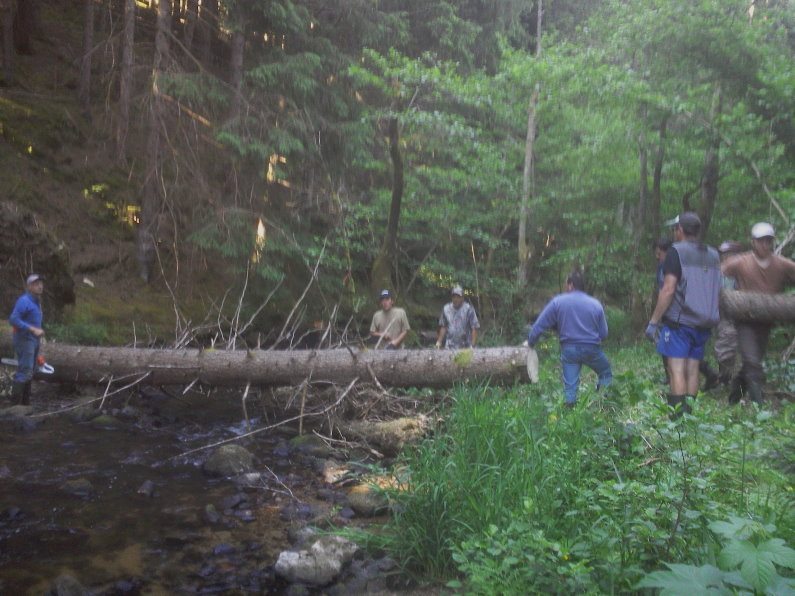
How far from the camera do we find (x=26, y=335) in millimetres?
8695

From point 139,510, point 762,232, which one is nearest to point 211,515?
point 139,510

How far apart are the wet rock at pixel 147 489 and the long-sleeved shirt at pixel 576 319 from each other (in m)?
4.04

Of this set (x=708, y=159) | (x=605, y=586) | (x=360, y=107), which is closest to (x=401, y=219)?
(x=360, y=107)

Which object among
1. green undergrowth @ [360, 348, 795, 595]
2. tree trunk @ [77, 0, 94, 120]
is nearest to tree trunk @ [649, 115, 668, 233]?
green undergrowth @ [360, 348, 795, 595]

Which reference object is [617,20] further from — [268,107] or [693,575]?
[693,575]

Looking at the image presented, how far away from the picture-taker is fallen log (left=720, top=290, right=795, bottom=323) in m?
5.80

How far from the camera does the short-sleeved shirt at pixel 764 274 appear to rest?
6.05 meters

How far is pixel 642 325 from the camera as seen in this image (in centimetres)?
1753

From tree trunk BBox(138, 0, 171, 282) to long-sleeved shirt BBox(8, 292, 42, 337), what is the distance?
5.21 meters

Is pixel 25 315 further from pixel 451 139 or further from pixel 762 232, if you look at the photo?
pixel 451 139

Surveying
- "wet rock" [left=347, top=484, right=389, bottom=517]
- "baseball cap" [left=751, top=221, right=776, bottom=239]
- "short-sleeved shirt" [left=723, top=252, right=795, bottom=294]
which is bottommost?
"wet rock" [left=347, top=484, right=389, bottom=517]

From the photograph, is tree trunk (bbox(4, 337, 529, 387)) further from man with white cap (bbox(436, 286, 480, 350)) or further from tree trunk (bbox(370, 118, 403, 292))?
tree trunk (bbox(370, 118, 403, 292))

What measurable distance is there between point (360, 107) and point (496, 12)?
7.78 metres

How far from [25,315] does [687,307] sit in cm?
824
